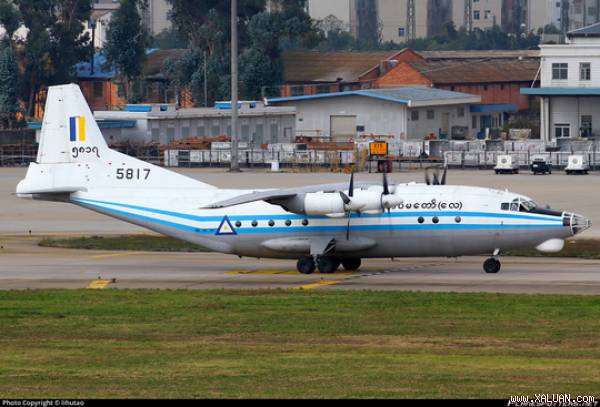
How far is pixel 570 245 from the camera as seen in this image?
48.5 m

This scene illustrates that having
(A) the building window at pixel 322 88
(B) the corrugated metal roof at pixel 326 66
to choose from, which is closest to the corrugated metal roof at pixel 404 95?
(A) the building window at pixel 322 88

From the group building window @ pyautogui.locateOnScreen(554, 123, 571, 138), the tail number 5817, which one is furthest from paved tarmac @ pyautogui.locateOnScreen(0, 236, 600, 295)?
building window @ pyautogui.locateOnScreen(554, 123, 571, 138)

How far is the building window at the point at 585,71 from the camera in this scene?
369ft

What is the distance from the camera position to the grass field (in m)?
20.7

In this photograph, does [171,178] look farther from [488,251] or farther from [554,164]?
[554,164]

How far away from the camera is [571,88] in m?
113

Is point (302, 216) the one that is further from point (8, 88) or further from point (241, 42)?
point (241, 42)

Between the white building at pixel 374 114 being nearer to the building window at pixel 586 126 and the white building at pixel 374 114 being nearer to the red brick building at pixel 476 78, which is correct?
the building window at pixel 586 126

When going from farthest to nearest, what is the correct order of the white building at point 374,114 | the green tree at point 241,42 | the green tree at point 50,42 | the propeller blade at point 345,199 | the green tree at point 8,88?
the green tree at point 241,42, the green tree at point 50,42, the green tree at point 8,88, the white building at point 374,114, the propeller blade at point 345,199

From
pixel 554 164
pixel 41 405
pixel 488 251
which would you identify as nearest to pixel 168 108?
pixel 554 164

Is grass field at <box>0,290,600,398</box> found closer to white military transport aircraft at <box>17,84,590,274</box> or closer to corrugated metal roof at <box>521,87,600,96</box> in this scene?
white military transport aircraft at <box>17,84,590,274</box>

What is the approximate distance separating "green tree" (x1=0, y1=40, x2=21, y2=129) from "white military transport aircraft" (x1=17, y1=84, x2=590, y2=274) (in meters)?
87.0

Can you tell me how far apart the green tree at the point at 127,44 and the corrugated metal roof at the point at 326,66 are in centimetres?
1957

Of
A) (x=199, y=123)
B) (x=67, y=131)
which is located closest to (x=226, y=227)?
(x=67, y=131)
